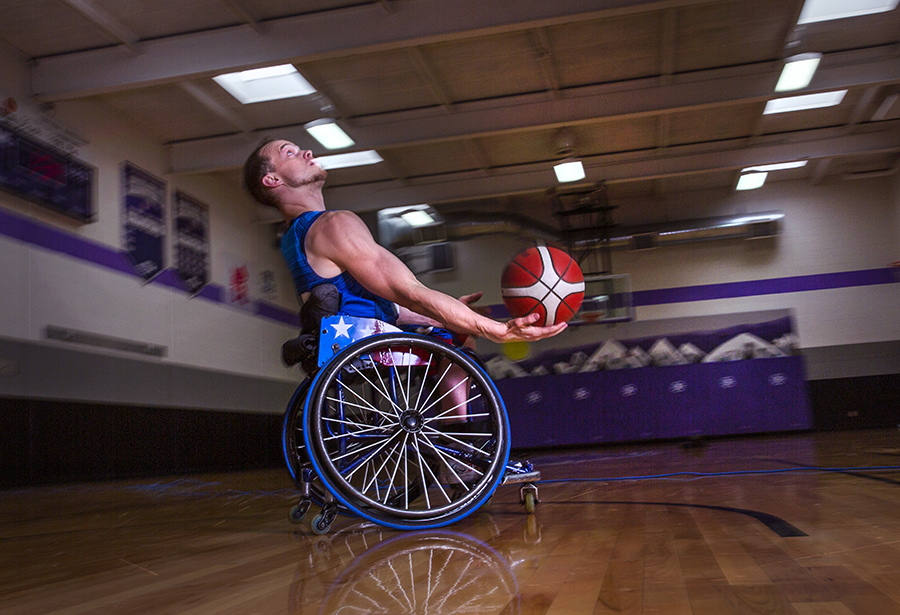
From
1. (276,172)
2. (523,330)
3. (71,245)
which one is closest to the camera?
(523,330)

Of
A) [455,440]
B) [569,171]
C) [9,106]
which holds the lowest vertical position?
[455,440]

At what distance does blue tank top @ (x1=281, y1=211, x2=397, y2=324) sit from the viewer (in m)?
2.10

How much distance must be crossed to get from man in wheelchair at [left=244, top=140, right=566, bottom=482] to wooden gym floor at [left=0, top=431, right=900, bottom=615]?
50cm

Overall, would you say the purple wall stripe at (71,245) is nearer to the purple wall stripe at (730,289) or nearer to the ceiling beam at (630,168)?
the purple wall stripe at (730,289)

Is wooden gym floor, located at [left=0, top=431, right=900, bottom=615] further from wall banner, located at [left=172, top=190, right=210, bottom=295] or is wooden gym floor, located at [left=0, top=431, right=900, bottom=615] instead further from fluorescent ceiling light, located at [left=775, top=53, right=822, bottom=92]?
wall banner, located at [left=172, top=190, right=210, bottom=295]

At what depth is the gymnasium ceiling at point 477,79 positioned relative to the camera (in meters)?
5.61

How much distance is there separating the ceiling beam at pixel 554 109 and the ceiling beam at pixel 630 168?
212cm

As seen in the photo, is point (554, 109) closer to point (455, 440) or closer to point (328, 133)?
point (328, 133)

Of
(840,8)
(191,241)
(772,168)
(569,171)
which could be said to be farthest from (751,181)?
(191,241)

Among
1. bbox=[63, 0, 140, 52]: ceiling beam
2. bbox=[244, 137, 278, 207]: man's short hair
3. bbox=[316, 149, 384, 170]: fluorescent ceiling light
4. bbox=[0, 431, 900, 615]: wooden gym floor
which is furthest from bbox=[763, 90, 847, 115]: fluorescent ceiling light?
bbox=[244, 137, 278, 207]: man's short hair

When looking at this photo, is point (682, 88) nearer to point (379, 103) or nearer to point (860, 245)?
point (379, 103)

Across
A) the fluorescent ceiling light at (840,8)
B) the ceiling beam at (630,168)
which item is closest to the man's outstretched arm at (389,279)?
the fluorescent ceiling light at (840,8)

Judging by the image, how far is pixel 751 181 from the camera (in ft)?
36.3

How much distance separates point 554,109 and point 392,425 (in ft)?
20.7
